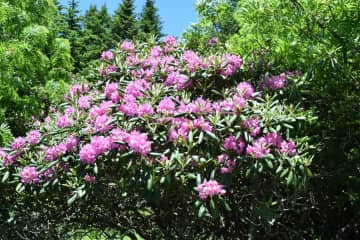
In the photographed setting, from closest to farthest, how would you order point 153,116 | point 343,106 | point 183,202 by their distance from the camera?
point 153,116, point 183,202, point 343,106

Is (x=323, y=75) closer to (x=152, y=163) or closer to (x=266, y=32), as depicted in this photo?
(x=266, y=32)

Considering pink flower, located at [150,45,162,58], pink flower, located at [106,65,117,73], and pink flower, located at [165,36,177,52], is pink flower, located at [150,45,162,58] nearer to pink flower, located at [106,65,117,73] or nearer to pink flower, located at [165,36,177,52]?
pink flower, located at [165,36,177,52]

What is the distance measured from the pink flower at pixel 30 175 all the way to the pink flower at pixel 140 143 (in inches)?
33.2

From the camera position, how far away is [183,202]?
144 inches

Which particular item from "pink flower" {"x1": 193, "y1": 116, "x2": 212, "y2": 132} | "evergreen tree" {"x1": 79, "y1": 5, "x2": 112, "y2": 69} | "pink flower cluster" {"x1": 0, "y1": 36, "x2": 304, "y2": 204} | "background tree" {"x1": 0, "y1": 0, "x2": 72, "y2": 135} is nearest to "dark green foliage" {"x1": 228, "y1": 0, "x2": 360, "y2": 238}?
"pink flower cluster" {"x1": 0, "y1": 36, "x2": 304, "y2": 204}

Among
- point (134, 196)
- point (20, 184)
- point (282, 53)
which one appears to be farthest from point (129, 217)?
point (282, 53)

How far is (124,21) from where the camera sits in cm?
4303

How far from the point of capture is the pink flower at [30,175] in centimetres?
348

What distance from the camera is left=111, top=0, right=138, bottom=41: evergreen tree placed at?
42500 mm

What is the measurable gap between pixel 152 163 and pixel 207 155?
0.38 m

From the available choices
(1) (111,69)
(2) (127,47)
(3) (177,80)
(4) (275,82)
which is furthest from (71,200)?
(2) (127,47)

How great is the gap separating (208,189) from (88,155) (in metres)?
0.86

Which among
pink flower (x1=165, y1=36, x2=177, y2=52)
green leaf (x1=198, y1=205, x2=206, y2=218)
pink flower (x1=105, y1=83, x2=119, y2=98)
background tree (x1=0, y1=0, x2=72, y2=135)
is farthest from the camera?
background tree (x1=0, y1=0, x2=72, y2=135)

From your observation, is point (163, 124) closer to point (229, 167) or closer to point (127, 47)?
point (229, 167)
